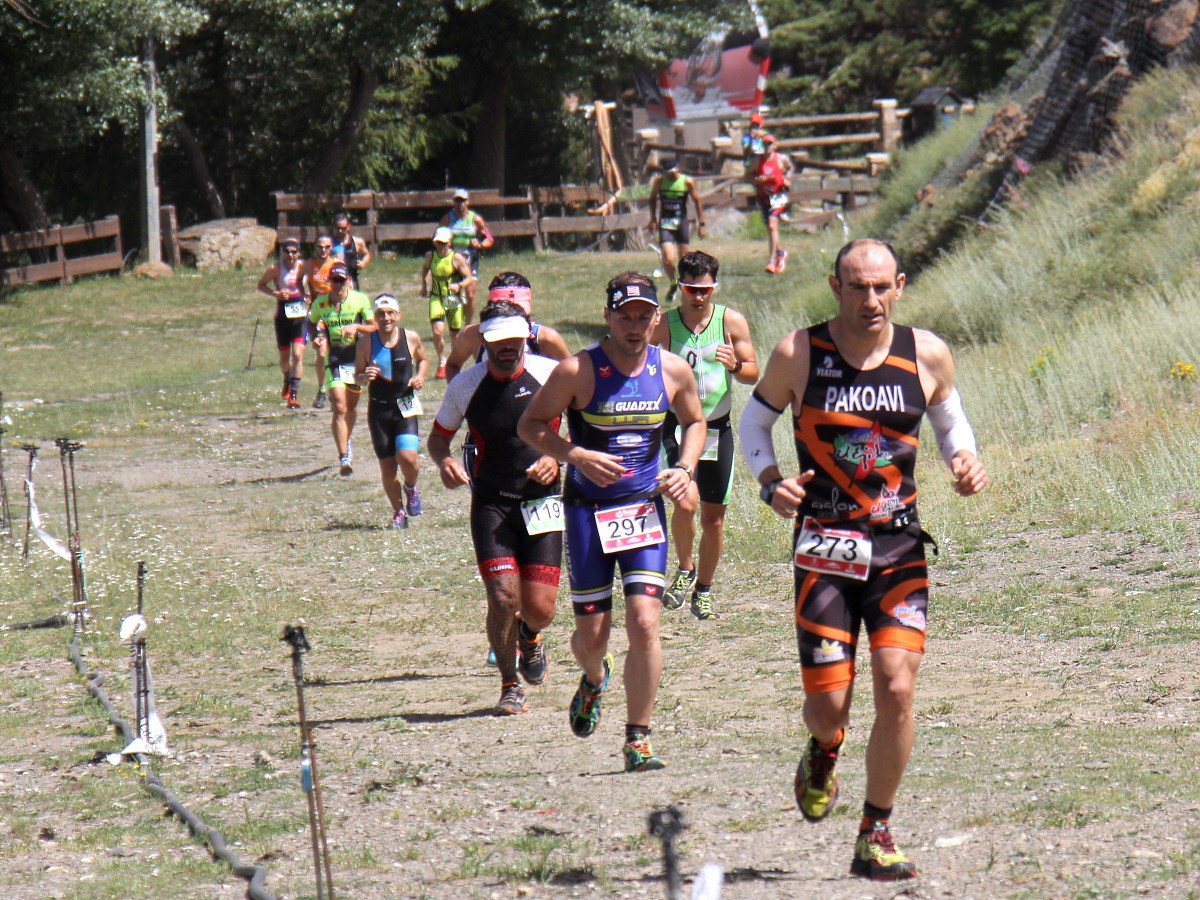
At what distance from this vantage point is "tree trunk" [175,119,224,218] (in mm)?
35781

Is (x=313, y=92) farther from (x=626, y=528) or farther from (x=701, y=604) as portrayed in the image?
(x=626, y=528)

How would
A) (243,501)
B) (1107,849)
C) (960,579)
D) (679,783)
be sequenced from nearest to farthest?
(1107,849) < (679,783) < (960,579) < (243,501)

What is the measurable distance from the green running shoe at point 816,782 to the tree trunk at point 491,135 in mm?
32412

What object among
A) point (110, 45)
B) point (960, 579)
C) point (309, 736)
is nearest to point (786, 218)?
point (110, 45)

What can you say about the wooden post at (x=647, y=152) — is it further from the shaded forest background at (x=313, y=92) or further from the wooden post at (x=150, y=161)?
the wooden post at (x=150, y=161)

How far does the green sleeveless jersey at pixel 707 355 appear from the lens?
9047mm

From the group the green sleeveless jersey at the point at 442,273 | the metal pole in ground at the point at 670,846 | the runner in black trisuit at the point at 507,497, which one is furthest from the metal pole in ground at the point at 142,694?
A: the green sleeveless jersey at the point at 442,273

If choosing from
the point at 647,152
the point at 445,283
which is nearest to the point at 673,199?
the point at 445,283

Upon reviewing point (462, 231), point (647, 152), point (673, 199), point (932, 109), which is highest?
point (932, 109)

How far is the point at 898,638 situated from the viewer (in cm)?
504

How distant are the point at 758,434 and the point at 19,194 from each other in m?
29.4

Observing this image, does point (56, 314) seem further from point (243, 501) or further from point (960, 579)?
point (960, 579)

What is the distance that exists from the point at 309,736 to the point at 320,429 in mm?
13821

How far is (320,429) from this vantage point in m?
18.5
